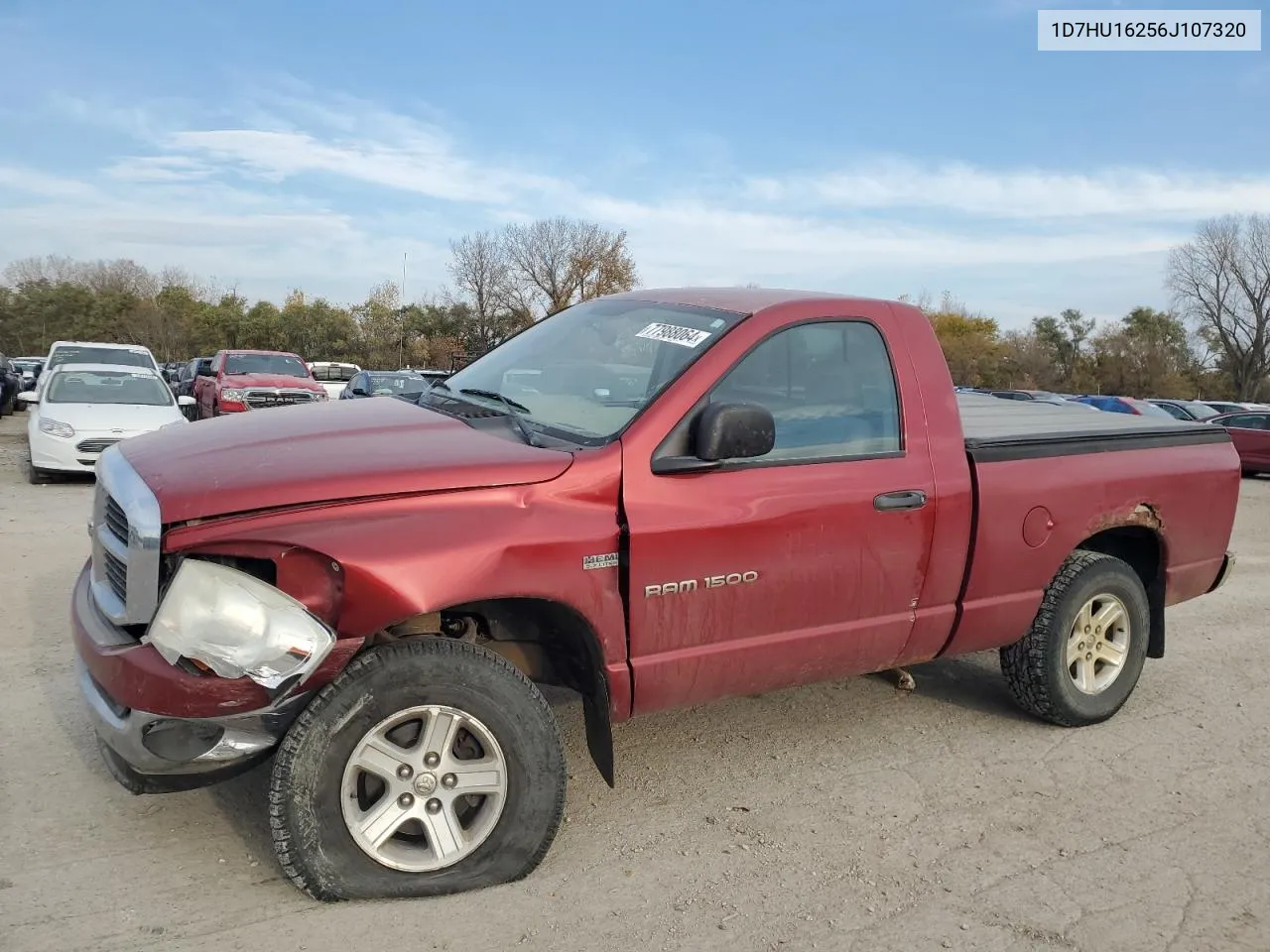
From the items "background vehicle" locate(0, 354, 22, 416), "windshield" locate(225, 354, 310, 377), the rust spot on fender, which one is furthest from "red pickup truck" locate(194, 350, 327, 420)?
the rust spot on fender

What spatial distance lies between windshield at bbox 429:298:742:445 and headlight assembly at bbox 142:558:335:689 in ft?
3.74

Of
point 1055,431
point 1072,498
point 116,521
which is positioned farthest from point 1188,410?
point 116,521

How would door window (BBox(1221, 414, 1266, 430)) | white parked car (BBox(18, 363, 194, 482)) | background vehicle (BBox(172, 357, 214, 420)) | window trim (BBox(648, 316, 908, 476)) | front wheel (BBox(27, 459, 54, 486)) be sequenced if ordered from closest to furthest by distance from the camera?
window trim (BBox(648, 316, 908, 476)) → white parked car (BBox(18, 363, 194, 482)) → front wheel (BBox(27, 459, 54, 486)) → door window (BBox(1221, 414, 1266, 430)) → background vehicle (BBox(172, 357, 214, 420))

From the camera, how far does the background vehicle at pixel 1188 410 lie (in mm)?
24908

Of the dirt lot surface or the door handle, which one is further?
the door handle

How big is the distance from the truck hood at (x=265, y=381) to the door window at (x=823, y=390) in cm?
1516

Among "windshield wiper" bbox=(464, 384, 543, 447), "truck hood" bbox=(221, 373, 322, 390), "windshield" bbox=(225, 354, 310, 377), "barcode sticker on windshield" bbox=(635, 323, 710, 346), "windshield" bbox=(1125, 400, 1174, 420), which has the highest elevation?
"windshield" bbox=(225, 354, 310, 377)

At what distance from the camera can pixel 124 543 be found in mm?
3041

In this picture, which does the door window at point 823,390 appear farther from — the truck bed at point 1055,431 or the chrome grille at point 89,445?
the chrome grille at point 89,445

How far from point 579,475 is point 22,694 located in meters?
3.10

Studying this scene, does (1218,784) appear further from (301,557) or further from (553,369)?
(301,557)

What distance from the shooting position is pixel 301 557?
9.14 ft

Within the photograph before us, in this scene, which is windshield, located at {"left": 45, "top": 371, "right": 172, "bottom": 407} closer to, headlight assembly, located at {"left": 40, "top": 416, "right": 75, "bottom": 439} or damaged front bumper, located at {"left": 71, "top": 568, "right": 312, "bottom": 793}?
headlight assembly, located at {"left": 40, "top": 416, "right": 75, "bottom": 439}

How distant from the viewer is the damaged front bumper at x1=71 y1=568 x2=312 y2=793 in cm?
272
